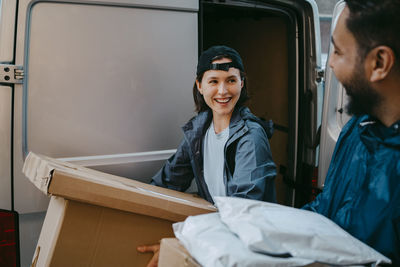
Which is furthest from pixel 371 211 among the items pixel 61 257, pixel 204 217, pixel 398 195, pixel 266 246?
pixel 61 257

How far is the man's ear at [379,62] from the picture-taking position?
1146mm

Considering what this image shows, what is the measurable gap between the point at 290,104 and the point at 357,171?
1.64m

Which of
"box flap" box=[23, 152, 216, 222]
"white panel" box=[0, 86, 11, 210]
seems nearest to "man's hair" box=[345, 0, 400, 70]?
"box flap" box=[23, 152, 216, 222]

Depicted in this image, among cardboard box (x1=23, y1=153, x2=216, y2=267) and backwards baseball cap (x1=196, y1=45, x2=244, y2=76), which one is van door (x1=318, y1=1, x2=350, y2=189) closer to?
backwards baseball cap (x1=196, y1=45, x2=244, y2=76)

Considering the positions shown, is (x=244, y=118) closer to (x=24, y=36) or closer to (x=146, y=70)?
(x=146, y=70)

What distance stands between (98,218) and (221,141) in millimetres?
773

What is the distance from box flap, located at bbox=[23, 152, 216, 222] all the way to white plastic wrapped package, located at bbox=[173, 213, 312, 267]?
0.43m

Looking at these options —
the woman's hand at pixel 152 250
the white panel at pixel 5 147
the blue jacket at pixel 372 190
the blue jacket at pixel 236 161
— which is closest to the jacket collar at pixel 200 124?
the blue jacket at pixel 236 161

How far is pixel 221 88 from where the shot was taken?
2.01 meters

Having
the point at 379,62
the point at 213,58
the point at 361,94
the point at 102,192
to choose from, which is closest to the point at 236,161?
the point at 213,58

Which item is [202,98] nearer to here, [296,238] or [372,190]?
[372,190]

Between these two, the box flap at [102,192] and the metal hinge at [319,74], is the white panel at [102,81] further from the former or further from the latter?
the metal hinge at [319,74]

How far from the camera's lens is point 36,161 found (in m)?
1.57

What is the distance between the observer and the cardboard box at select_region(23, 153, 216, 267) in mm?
1514
